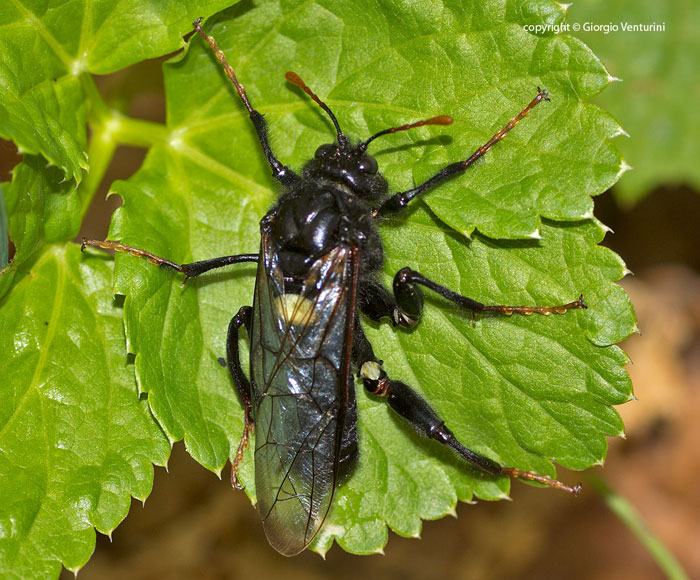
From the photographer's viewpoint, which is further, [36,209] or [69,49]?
[69,49]

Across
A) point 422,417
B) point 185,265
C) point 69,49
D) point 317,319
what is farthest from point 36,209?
point 422,417

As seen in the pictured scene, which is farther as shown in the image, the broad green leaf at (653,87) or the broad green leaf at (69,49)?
the broad green leaf at (653,87)

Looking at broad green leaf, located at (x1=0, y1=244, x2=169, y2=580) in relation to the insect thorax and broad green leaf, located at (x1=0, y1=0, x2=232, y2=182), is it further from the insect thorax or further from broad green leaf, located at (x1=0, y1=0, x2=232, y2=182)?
the insect thorax

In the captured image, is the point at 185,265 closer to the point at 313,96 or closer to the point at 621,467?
the point at 313,96

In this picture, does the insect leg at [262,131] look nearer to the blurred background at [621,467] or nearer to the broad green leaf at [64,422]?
the broad green leaf at [64,422]

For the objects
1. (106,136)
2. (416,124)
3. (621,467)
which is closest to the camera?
(416,124)

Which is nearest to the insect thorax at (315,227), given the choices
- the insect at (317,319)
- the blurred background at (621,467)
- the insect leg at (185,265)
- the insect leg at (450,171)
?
the insect at (317,319)

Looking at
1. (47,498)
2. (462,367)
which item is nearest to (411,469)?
(462,367)
